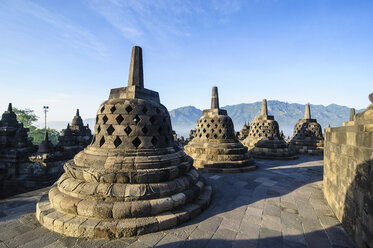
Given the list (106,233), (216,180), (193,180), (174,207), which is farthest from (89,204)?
(216,180)

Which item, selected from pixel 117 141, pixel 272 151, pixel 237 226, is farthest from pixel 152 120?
pixel 272 151

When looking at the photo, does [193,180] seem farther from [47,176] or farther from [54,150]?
[54,150]

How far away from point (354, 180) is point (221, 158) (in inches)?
220

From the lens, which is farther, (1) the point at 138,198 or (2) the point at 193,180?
(2) the point at 193,180

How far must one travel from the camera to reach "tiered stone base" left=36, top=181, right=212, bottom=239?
3.07 m

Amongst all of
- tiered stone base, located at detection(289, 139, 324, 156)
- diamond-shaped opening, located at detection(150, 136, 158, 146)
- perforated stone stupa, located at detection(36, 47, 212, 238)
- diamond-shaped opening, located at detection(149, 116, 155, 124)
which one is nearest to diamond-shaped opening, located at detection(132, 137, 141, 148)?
perforated stone stupa, located at detection(36, 47, 212, 238)

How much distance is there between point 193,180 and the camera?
466 centimetres

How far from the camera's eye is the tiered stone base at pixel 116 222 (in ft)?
10.1

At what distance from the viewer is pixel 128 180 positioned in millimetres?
3814

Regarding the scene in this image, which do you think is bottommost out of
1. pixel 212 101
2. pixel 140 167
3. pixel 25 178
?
pixel 25 178

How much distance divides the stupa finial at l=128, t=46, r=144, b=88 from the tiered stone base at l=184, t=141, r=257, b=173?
16.2 feet

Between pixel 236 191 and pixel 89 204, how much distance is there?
3948 millimetres

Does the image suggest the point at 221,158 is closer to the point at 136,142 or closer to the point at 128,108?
the point at 136,142

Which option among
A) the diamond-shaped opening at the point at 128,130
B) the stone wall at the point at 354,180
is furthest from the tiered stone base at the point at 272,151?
the diamond-shaped opening at the point at 128,130
